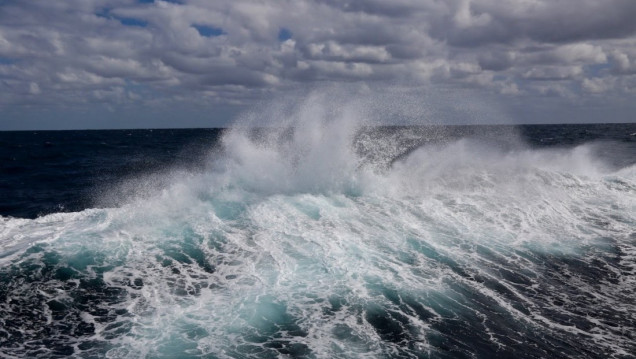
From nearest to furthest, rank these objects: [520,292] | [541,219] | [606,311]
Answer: [606,311] < [520,292] < [541,219]

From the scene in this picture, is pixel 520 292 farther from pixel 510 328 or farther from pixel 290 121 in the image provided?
pixel 290 121

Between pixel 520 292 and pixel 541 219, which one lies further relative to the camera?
pixel 541 219

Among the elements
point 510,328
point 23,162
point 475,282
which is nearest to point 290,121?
point 475,282

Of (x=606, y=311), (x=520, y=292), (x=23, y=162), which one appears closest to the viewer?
(x=606, y=311)

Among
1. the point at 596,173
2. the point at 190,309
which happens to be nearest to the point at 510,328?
the point at 190,309

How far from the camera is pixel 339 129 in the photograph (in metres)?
25.0

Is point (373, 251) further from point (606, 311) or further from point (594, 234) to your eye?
point (594, 234)

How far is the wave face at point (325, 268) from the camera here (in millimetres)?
9445

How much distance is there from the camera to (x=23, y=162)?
4175 cm

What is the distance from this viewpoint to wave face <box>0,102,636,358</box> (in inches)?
372

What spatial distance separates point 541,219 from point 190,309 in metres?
16.1

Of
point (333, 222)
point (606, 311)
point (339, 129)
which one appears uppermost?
point (339, 129)

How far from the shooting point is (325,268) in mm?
13117

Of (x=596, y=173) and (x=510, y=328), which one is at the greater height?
(x=596, y=173)
